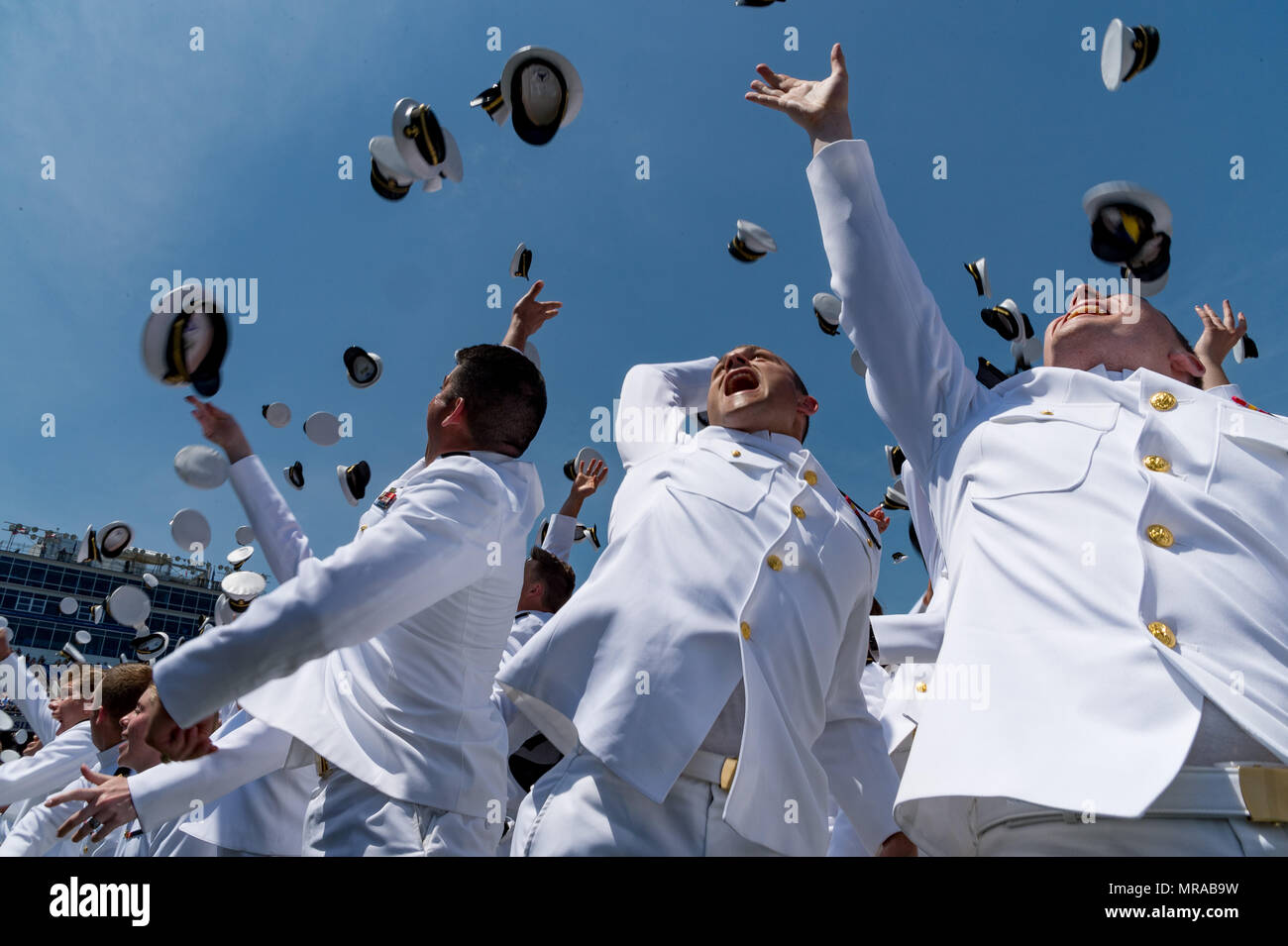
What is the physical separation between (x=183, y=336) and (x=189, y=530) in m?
8.31

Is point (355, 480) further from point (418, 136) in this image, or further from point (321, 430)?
point (418, 136)

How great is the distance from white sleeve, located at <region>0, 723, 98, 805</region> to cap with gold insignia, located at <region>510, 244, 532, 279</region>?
541 cm

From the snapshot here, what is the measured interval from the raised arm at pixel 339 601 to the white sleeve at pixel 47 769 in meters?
5.92

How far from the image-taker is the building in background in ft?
227

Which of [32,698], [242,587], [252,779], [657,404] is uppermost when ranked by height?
[657,404]

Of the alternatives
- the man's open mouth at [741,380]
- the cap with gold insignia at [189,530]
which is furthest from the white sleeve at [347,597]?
the cap with gold insignia at [189,530]

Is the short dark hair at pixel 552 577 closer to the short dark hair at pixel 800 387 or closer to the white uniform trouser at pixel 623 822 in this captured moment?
the short dark hair at pixel 800 387

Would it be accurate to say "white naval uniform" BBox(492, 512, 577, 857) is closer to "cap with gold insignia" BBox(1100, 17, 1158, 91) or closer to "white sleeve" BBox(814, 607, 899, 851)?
"white sleeve" BBox(814, 607, 899, 851)

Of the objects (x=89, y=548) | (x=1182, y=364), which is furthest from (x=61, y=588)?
(x=1182, y=364)

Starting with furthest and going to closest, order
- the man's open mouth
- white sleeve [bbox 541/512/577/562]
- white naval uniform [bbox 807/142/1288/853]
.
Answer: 1. white sleeve [bbox 541/512/577/562]
2. the man's open mouth
3. white naval uniform [bbox 807/142/1288/853]

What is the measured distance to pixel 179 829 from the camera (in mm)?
4488

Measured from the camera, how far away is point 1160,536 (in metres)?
1.95

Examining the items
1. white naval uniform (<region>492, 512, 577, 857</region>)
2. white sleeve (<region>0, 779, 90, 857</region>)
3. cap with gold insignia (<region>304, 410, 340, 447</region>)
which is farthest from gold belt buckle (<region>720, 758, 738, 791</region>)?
cap with gold insignia (<region>304, 410, 340, 447</region>)
